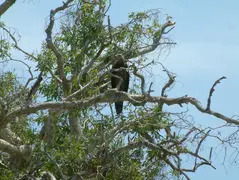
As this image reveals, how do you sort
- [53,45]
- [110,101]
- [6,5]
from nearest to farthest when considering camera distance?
[110,101]
[53,45]
[6,5]

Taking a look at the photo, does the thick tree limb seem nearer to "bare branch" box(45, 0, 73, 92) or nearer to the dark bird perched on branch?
"bare branch" box(45, 0, 73, 92)

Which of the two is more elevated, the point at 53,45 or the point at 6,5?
the point at 6,5

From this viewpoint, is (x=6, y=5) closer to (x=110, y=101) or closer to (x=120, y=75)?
(x=120, y=75)

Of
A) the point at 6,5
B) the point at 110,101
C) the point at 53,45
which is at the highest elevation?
the point at 6,5

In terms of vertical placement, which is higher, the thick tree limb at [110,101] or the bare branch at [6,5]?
the bare branch at [6,5]

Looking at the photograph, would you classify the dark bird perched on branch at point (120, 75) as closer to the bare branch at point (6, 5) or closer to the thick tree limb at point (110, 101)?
the thick tree limb at point (110, 101)

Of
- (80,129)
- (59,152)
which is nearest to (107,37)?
(80,129)

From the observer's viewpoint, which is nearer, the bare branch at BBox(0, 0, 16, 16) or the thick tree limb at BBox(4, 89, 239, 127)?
the thick tree limb at BBox(4, 89, 239, 127)

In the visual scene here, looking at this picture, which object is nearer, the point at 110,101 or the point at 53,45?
the point at 110,101

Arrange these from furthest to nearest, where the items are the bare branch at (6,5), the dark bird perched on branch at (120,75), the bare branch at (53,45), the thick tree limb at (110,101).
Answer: the dark bird perched on branch at (120,75)
the bare branch at (6,5)
the bare branch at (53,45)
the thick tree limb at (110,101)

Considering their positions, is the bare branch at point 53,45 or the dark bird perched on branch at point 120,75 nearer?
the bare branch at point 53,45

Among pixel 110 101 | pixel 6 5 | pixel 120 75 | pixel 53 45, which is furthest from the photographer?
pixel 120 75

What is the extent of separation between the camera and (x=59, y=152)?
1100 cm

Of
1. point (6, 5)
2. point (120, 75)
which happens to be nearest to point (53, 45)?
point (6, 5)
